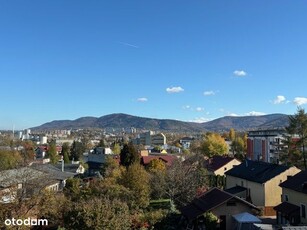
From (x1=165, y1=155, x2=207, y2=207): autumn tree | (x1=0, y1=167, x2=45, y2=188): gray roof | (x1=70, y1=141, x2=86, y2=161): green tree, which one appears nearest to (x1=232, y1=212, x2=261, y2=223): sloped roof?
(x1=165, y1=155, x2=207, y2=207): autumn tree

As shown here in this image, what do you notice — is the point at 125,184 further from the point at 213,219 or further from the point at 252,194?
the point at 252,194

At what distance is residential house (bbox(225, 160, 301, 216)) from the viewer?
130 ft

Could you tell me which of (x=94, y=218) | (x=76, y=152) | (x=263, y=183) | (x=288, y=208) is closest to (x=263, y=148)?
(x=76, y=152)

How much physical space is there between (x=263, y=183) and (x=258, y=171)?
4.41 m

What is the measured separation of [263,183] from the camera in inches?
1555

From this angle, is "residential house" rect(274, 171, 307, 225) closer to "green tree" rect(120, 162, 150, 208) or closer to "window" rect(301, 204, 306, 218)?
"window" rect(301, 204, 306, 218)

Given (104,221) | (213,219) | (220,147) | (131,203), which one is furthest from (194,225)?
(220,147)

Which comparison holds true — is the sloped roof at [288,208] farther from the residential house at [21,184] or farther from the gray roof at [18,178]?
the gray roof at [18,178]

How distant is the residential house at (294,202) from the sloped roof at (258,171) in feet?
13.5

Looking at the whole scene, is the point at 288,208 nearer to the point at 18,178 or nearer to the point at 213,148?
the point at 18,178

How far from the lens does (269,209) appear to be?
3812 cm

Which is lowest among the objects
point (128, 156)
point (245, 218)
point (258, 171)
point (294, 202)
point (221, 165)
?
point (245, 218)

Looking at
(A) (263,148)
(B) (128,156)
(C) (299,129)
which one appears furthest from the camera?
(A) (263,148)

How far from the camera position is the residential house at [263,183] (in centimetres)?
3953
